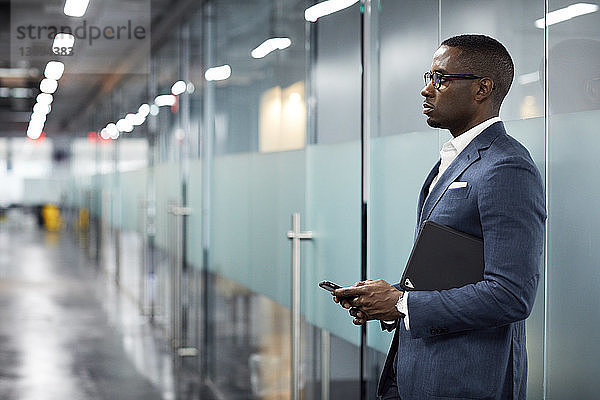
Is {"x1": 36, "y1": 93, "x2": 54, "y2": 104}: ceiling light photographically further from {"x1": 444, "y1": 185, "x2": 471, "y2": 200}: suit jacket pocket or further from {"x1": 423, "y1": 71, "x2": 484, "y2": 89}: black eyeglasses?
{"x1": 444, "y1": 185, "x2": 471, "y2": 200}: suit jacket pocket

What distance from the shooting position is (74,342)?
695 cm

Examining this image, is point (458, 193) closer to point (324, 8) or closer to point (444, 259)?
point (444, 259)

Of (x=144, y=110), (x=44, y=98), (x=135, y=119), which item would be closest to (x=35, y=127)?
(x=44, y=98)

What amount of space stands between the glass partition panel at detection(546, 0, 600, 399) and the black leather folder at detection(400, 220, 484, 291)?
14.1 inches

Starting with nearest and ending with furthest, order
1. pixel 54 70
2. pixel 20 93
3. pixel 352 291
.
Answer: pixel 352 291
pixel 54 70
pixel 20 93

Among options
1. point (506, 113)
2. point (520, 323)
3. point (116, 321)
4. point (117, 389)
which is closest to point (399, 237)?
point (506, 113)

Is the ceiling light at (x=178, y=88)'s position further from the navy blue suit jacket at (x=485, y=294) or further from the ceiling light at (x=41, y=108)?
the ceiling light at (x=41, y=108)

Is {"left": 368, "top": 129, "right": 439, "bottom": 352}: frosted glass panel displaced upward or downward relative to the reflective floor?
upward

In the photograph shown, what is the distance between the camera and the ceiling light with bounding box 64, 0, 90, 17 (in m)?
6.40

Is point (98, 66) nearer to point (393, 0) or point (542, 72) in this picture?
point (393, 0)

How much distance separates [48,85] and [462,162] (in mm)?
13368

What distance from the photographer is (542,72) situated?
7.18 ft

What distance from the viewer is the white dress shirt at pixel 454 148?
187 cm

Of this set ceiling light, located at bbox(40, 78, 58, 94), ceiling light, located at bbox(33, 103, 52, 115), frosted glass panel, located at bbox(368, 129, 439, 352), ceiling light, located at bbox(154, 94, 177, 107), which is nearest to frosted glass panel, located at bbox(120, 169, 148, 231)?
ceiling light, located at bbox(154, 94, 177, 107)
